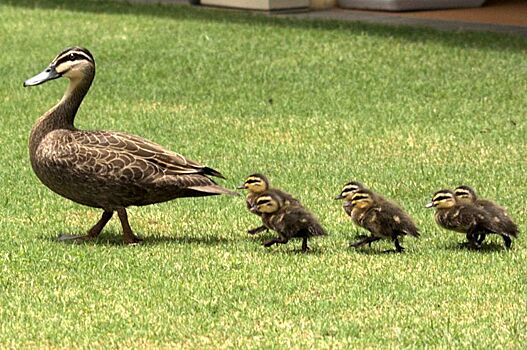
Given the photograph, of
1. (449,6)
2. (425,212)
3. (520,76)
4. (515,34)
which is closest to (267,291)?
(425,212)

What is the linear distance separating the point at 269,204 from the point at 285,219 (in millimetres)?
176

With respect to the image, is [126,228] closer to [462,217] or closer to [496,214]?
[462,217]

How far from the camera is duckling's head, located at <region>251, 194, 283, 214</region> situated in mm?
8750

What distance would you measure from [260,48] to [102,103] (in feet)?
12.2

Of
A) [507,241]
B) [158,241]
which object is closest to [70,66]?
[158,241]

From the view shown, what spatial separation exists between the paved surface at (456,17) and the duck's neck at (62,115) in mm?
10193

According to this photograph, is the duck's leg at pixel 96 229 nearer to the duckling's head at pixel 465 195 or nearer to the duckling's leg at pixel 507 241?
the duckling's head at pixel 465 195

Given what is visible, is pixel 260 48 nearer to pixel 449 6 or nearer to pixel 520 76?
pixel 520 76

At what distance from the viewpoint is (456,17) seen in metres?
20.6

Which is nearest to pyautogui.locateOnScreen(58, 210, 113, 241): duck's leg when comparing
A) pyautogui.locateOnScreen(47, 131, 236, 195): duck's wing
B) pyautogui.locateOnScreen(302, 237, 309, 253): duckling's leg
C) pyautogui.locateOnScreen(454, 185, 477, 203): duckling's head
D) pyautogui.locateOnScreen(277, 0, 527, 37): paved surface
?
pyautogui.locateOnScreen(47, 131, 236, 195): duck's wing

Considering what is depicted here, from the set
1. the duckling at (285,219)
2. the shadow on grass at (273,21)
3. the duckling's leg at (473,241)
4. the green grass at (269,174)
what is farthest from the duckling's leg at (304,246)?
the shadow on grass at (273,21)

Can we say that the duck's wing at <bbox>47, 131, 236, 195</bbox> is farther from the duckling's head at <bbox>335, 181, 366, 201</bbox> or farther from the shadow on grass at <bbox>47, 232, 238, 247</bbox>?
the duckling's head at <bbox>335, 181, 366, 201</bbox>

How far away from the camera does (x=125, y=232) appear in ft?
29.7

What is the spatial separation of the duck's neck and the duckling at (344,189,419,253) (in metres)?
1.88
